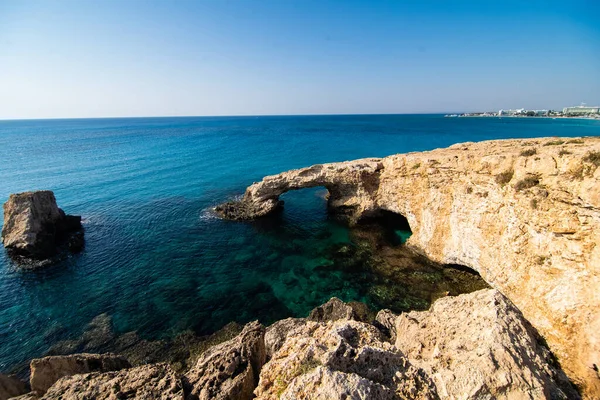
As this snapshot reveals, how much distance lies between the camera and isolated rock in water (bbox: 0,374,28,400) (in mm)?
9264

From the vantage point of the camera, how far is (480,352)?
6.45 meters

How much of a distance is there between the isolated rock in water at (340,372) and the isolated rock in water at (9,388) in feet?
35.1

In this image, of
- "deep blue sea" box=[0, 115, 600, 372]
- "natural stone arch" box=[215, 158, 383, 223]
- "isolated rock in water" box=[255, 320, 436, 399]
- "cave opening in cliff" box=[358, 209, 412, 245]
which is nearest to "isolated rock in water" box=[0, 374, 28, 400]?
"deep blue sea" box=[0, 115, 600, 372]

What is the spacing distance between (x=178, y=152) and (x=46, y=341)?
56554 mm

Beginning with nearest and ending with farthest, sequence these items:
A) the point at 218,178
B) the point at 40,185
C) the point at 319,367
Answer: the point at 319,367 < the point at 40,185 < the point at 218,178

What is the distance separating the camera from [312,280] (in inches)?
757

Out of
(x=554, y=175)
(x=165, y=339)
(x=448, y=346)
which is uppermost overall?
(x=554, y=175)

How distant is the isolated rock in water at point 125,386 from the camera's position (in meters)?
6.53

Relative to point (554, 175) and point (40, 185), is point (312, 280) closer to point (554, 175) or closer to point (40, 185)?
point (554, 175)

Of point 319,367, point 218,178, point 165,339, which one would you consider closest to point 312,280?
point 165,339

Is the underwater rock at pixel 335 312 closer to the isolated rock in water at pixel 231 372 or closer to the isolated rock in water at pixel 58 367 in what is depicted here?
the isolated rock in water at pixel 231 372

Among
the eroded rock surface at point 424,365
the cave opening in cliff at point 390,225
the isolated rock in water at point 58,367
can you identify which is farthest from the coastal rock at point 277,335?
the cave opening in cliff at point 390,225

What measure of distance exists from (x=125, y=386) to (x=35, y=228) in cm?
2544

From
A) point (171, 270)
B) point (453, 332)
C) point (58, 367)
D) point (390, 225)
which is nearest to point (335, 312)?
point (453, 332)
